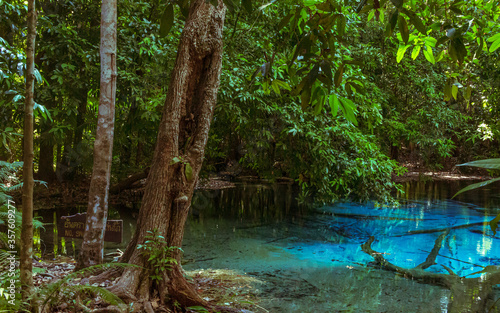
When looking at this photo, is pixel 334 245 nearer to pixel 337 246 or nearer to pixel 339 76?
pixel 337 246

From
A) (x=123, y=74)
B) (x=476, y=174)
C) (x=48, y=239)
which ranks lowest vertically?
(x=48, y=239)

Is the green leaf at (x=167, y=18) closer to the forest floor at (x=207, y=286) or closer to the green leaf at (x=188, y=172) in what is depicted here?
the forest floor at (x=207, y=286)

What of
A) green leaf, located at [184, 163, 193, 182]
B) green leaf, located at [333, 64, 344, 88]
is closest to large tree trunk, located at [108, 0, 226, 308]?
green leaf, located at [184, 163, 193, 182]

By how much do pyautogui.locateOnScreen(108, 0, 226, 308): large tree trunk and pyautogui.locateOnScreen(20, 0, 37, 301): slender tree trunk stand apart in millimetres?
1216

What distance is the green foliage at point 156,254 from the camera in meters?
3.20

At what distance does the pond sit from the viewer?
4.12m

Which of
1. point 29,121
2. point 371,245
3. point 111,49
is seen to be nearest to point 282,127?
point 371,245

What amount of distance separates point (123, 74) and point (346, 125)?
3.64 metres

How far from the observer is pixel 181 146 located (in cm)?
353

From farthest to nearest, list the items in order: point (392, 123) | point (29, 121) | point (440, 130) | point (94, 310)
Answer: point (440, 130) < point (392, 123) < point (94, 310) < point (29, 121)

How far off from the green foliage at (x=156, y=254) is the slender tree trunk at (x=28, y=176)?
4.02 ft

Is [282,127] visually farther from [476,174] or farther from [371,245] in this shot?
[476,174]

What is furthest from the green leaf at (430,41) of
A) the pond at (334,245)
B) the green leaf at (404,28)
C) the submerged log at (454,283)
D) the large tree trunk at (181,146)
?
the pond at (334,245)

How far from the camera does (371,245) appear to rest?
6660 millimetres
